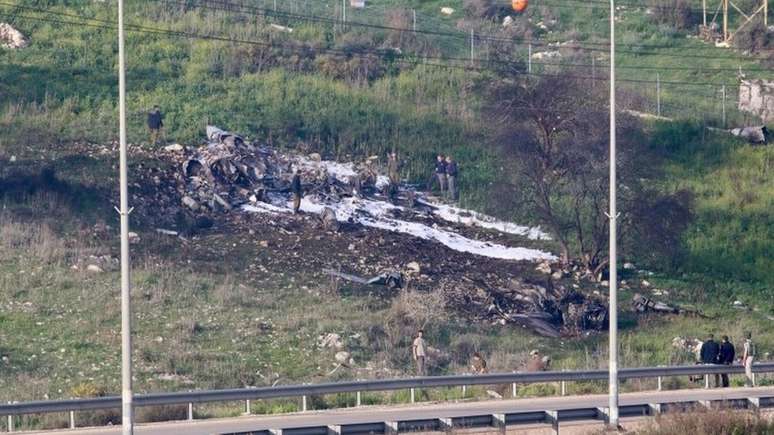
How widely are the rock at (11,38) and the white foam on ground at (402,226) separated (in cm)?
A: 1477

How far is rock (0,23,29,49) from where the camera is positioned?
55094 mm

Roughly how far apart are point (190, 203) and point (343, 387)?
18013 mm

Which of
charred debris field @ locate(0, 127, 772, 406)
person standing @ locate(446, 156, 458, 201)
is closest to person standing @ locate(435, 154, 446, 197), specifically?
person standing @ locate(446, 156, 458, 201)

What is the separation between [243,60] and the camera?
2249 inches

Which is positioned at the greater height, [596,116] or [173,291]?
[596,116]

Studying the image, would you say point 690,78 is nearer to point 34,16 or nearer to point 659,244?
point 659,244

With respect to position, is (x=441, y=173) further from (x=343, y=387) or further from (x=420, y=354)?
(x=343, y=387)

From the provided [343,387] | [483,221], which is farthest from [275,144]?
[343,387]

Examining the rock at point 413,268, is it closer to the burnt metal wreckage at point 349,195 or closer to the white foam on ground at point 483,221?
the burnt metal wreckage at point 349,195

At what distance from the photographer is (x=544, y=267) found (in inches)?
1763

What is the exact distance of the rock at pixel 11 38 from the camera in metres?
55.1

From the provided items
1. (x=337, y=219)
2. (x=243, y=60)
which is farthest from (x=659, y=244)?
(x=243, y=60)

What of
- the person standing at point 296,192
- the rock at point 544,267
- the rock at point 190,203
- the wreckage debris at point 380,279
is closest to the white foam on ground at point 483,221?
the rock at point 544,267

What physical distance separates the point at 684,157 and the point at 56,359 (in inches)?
1167
